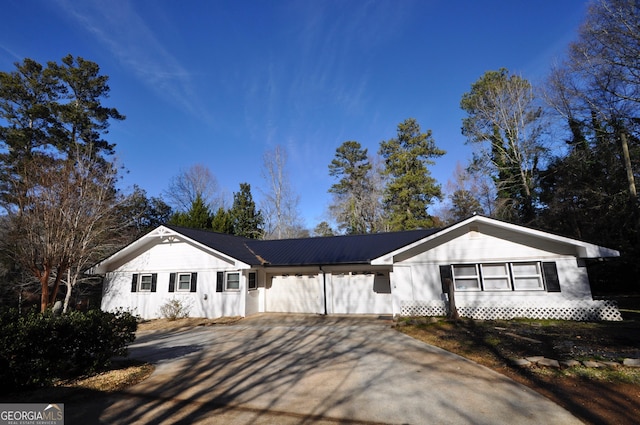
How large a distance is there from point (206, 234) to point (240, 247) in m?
2.43

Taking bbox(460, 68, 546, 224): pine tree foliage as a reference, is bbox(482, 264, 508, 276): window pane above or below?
below

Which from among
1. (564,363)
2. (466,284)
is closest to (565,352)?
(564,363)

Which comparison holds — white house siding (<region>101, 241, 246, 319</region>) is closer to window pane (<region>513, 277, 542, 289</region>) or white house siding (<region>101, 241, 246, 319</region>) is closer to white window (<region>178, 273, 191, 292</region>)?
white window (<region>178, 273, 191, 292</region>)

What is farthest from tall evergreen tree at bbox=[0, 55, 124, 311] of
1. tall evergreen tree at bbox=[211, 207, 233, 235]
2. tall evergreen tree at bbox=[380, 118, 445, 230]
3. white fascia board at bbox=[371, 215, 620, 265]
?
tall evergreen tree at bbox=[380, 118, 445, 230]

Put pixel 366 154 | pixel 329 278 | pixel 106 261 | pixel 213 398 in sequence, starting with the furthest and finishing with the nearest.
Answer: pixel 366 154, pixel 106 261, pixel 329 278, pixel 213 398

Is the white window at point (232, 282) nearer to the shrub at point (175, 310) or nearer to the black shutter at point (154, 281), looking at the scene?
the shrub at point (175, 310)

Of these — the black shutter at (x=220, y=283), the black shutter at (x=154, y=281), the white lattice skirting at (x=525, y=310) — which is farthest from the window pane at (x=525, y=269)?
the black shutter at (x=154, y=281)

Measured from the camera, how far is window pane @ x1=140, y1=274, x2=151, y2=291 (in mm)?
17781

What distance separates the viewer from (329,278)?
53.4 ft

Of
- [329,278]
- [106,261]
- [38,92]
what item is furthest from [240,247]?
[38,92]

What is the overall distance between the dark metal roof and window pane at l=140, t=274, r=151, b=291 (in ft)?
11.8

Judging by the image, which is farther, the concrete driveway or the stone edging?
the stone edging

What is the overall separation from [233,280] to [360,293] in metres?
6.95

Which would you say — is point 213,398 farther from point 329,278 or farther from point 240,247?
point 240,247
